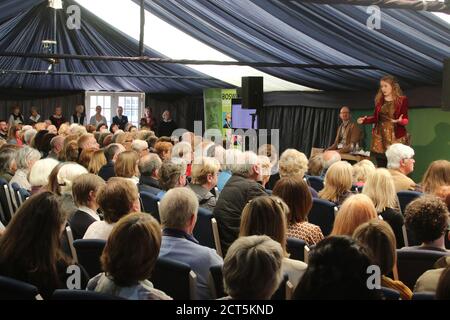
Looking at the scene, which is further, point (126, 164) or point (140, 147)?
point (140, 147)

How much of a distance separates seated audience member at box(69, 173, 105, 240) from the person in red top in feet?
17.3

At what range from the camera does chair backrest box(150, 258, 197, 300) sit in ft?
10.6

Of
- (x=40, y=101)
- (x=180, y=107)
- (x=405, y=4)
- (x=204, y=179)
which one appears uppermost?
(x=405, y=4)

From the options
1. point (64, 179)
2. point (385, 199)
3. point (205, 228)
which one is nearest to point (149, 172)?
point (64, 179)

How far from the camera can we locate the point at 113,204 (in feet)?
13.8

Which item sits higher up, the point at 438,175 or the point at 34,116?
the point at 34,116

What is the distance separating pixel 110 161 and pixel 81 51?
23.6 ft

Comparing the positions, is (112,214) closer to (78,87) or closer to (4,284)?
(4,284)

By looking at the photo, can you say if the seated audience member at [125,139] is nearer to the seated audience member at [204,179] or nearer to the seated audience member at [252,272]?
the seated audience member at [204,179]

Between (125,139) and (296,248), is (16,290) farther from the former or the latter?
(125,139)

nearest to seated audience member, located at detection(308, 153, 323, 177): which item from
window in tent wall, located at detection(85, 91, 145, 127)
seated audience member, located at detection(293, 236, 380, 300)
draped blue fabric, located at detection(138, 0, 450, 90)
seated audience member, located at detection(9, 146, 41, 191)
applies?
draped blue fabric, located at detection(138, 0, 450, 90)

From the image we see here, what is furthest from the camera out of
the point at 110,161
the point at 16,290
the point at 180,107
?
the point at 180,107

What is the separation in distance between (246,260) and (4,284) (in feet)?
3.31

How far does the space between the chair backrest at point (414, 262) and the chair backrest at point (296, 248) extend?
1.78ft
